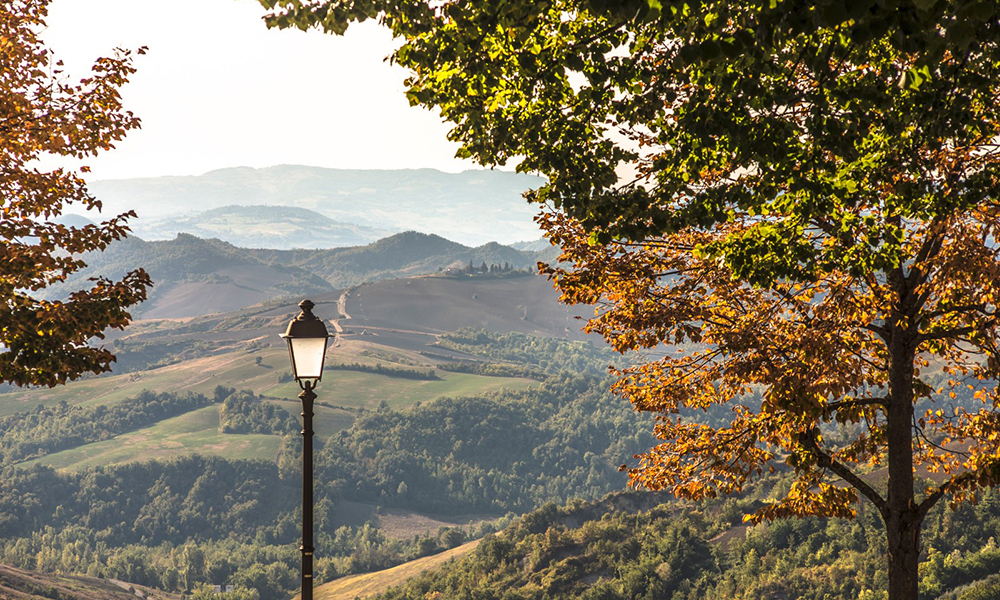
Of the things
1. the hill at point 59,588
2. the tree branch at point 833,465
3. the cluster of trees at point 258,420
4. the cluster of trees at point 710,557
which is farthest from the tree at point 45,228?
the cluster of trees at point 258,420

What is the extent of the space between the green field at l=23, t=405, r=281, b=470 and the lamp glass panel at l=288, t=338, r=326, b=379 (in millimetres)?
181275

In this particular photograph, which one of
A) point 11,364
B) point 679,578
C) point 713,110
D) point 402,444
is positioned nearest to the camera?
point 713,110

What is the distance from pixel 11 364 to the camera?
33.7ft

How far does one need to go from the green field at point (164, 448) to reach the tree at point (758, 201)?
179931 millimetres

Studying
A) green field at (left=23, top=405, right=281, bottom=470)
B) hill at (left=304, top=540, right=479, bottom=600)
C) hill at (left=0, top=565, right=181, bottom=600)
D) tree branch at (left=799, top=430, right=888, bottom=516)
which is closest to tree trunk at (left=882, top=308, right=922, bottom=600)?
tree branch at (left=799, top=430, right=888, bottom=516)

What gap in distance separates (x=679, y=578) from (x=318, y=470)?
411 feet

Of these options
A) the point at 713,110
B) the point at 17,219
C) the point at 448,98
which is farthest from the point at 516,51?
the point at 17,219

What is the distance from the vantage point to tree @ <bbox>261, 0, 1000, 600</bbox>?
7.02 m

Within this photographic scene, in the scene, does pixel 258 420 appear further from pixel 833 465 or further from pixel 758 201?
pixel 758 201

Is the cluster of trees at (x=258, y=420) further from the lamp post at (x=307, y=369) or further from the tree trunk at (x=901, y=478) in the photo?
the lamp post at (x=307, y=369)

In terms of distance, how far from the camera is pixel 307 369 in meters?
7.40

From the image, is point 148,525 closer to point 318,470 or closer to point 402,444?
point 318,470

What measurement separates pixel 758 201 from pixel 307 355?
400cm

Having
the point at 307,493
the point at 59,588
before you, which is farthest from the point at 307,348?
the point at 59,588
